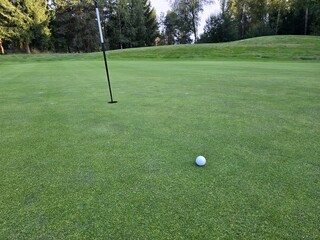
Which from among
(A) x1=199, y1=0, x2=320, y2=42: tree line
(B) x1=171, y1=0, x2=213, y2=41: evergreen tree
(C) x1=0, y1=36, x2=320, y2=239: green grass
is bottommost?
(C) x1=0, y1=36, x2=320, y2=239: green grass

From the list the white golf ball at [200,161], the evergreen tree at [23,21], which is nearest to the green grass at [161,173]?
the white golf ball at [200,161]

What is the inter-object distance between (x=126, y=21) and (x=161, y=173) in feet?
135

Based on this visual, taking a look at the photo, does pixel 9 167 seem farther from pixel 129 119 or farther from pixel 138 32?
pixel 138 32

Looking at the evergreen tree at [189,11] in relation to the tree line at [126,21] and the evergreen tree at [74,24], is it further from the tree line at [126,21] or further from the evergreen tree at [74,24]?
the evergreen tree at [74,24]

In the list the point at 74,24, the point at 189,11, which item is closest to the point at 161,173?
the point at 74,24

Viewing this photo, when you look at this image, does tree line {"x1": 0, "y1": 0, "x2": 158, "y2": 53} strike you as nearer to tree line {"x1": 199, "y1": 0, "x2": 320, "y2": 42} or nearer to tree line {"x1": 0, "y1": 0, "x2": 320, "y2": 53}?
tree line {"x1": 0, "y1": 0, "x2": 320, "y2": 53}

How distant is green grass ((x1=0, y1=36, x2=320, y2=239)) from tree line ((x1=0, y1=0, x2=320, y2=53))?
31.7 meters

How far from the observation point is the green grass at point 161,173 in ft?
4.22

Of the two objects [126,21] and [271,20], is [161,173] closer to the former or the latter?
[126,21]

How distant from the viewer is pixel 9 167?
194cm

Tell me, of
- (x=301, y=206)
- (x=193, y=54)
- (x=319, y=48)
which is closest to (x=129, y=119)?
(x=301, y=206)

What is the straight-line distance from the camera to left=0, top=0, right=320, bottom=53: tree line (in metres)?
29.6

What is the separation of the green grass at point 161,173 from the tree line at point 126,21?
31.7 meters

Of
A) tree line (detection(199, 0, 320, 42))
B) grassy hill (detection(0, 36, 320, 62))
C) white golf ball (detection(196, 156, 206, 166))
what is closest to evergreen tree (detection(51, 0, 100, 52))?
grassy hill (detection(0, 36, 320, 62))
